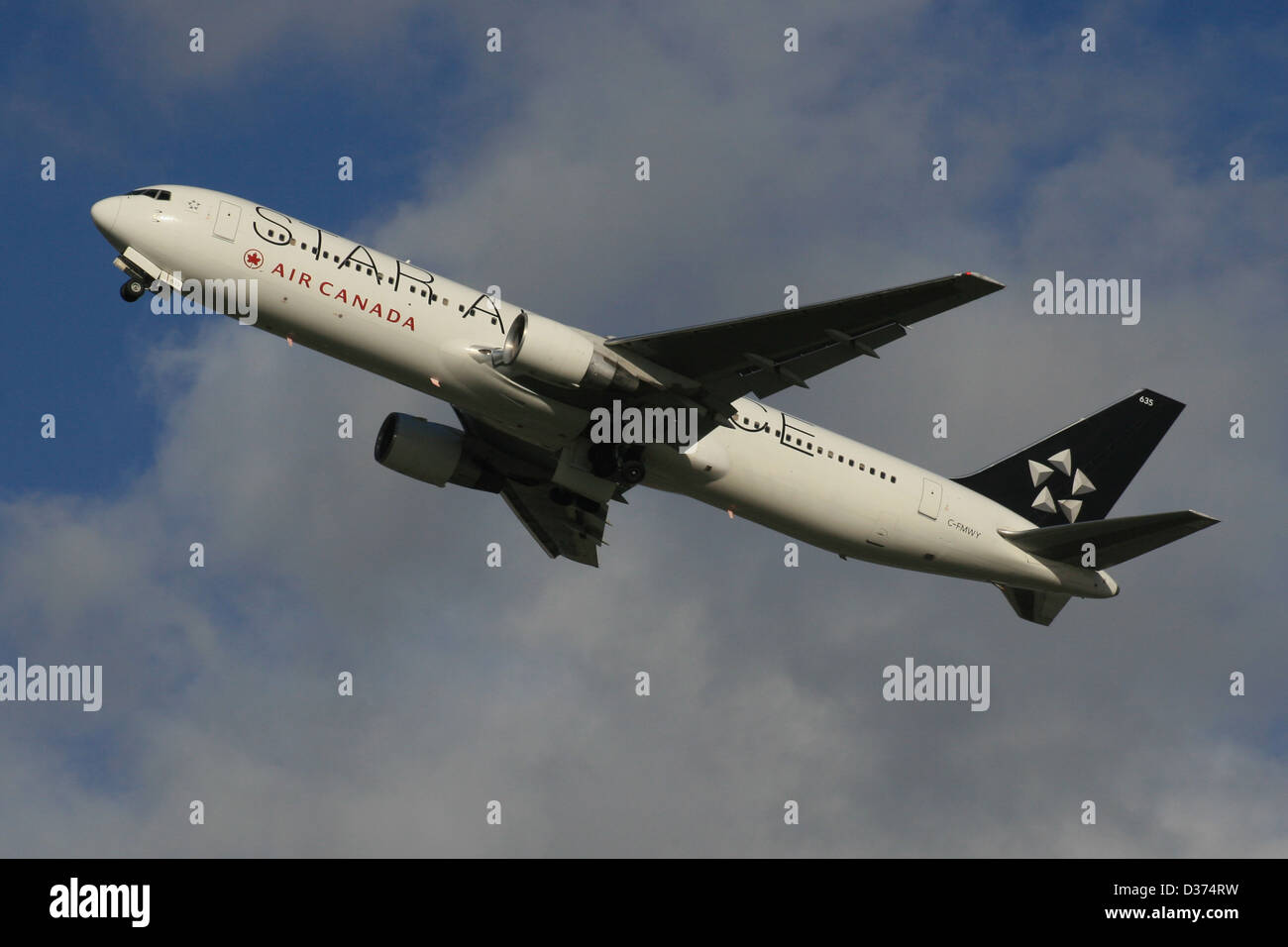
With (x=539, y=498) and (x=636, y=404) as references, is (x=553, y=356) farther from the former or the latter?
(x=539, y=498)

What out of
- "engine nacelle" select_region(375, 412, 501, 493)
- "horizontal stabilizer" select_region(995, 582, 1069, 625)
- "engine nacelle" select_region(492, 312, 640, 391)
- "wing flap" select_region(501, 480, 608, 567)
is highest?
"engine nacelle" select_region(492, 312, 640, 391)

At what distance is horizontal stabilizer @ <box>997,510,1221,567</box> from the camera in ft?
127

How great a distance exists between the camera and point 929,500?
41.4m

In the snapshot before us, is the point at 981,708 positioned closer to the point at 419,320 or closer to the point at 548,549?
the point at 548,549

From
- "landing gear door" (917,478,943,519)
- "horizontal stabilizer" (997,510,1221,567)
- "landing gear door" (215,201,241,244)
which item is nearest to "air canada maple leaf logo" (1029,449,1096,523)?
"horizontal stabilizer" (997,510,1221,567)

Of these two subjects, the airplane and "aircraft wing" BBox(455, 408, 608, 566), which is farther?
"aircraft wing" BBox(455, 408, 608, 566)

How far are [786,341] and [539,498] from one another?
12266 mm

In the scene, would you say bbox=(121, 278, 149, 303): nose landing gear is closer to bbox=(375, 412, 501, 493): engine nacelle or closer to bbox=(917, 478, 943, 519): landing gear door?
bbox=(375, 412, 501, 493): engine nacelle

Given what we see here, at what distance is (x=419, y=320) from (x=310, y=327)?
2675mm

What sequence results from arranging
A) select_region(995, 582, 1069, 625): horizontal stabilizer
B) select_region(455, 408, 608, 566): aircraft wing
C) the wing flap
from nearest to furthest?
1. select_region(455, 408, 608, 566): aircraft wing
2. select_region(995, 582, 1069, 625): horizontal stabilizer
3. the wing flap

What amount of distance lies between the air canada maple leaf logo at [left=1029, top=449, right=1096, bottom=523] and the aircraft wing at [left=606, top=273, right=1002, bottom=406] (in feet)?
37.8

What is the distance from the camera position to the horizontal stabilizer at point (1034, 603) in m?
43.7

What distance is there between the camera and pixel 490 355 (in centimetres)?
3572

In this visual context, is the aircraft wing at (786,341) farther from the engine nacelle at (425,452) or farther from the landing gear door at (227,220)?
the landing gear door at (227,220)
